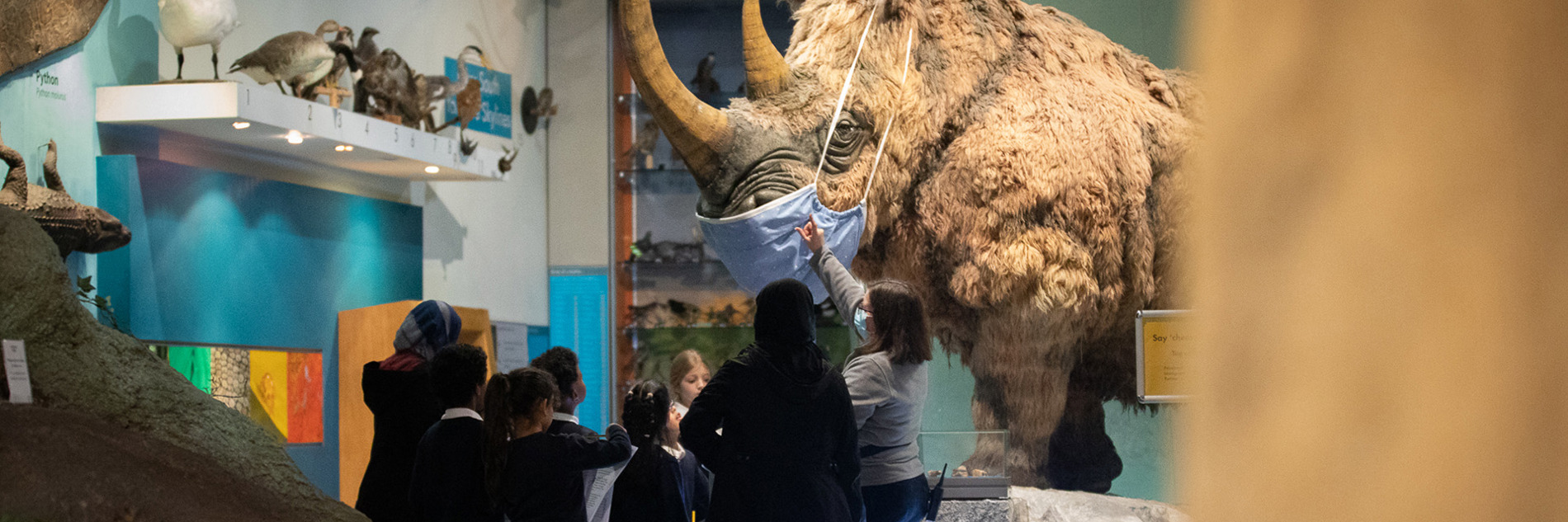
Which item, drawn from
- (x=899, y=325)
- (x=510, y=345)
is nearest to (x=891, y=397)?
(x=899, y=325)

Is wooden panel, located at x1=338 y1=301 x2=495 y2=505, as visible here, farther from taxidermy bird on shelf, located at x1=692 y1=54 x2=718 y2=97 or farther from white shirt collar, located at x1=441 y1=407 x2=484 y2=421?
white shirt collar, located at x1=441 y1=407 x2=484 y2=421

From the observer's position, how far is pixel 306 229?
6.50 m

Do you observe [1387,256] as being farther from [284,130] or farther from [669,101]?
[284,130]

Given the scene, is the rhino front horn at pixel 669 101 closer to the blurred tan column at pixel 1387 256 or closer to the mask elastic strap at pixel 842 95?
the mask elastic strap at pixel 842 95

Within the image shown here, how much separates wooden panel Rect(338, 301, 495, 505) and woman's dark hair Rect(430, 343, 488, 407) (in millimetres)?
3272


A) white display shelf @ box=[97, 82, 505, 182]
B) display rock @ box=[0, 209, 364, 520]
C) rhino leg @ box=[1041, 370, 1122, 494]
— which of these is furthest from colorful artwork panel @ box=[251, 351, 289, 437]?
rhino leg @ box=[1041, 370, 1122, 494]

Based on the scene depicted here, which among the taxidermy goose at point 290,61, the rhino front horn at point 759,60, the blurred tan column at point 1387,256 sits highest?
the taxidermy goose at point 290,61

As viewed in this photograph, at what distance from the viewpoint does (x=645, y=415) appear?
3.48 m

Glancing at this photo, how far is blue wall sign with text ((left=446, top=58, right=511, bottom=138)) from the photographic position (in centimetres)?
803

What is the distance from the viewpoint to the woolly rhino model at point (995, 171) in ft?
10.8

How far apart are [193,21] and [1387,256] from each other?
576 centimetres

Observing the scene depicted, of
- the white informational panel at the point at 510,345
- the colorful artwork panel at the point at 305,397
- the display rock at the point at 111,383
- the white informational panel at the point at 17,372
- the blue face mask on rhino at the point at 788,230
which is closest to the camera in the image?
the white informational panel at the point at 17,372

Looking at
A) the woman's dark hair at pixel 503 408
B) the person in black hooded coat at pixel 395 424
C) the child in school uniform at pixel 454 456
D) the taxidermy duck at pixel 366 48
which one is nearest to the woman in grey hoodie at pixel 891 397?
the woman's dark hair at pixel 503 408

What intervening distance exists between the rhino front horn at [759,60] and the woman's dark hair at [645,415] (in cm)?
91
